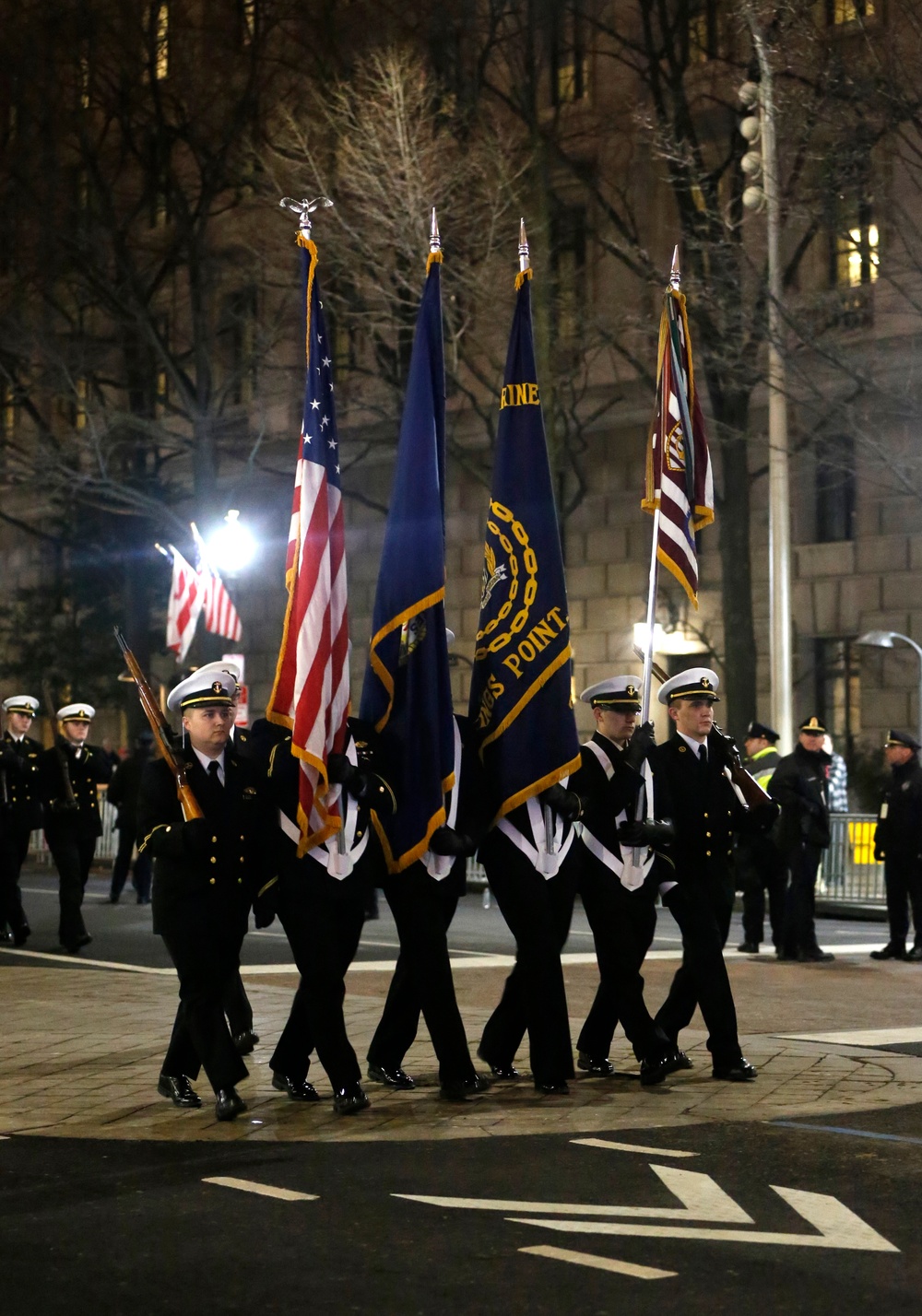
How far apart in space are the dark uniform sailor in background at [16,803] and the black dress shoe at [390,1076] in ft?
23.7

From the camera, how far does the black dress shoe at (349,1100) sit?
8312 mm

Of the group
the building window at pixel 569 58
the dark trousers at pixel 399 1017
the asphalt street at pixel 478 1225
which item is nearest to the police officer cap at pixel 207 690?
the dark trousers at pixel 399 1017

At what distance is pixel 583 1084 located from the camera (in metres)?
9.12

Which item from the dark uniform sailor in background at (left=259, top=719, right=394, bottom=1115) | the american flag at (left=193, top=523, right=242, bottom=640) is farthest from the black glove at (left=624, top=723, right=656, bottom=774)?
the american flag at (left=193, top=523, right=242, bottom=640)

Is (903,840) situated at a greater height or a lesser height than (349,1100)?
greater

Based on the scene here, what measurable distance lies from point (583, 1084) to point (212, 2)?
26.0 m

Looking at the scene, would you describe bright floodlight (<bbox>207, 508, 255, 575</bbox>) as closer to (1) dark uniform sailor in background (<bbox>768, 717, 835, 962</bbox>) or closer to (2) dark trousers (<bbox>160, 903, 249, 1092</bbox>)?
(1) dark uniform sailor in background (<bbox>768, 717, 835, 962</bbox>)

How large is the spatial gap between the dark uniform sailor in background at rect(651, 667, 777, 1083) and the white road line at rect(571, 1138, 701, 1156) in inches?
60.3

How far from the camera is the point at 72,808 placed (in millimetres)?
16234

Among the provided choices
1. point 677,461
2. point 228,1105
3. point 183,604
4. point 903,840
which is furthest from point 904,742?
point 183,604

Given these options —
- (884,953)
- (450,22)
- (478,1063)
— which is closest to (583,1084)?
(478,1063)

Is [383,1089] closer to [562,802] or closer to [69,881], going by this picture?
[562,802]

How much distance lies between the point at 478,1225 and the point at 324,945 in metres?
2.40

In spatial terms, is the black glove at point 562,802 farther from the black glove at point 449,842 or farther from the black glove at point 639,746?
the black glove at point 449,842
